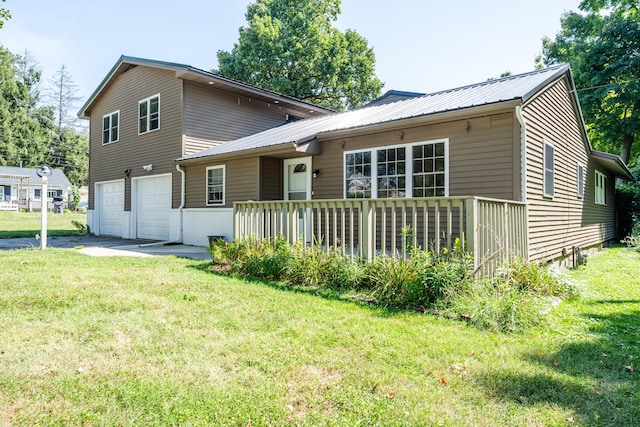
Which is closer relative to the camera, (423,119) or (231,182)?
(423,119)

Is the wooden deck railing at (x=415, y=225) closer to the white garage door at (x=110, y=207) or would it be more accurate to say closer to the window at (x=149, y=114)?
the window at (x=149, y=114)

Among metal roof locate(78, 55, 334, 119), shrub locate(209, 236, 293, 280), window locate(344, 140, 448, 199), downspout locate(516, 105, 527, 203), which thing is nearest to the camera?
shrub locate(209, 236, 293, 280)

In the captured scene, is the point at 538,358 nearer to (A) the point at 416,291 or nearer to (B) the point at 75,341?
(A) the point at 416,291

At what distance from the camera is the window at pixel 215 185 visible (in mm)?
11312

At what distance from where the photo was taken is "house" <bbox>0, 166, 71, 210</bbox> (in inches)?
1316

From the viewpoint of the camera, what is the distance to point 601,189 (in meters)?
13.0

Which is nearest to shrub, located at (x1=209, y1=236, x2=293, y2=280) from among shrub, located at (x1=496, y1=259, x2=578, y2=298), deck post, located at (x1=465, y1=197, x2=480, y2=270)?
deck post, located at (x1=465, y1=197, x2=480, y2=270)

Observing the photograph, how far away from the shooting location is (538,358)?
308cm

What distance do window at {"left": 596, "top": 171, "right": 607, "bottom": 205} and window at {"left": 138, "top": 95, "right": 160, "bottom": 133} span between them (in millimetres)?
14403

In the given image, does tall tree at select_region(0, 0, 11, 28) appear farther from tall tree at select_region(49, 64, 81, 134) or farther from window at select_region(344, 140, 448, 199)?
tall tree at select_region(49, 64, 81, 134)

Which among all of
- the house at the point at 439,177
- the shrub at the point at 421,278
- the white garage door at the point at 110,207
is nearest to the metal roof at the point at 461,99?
the house at the point at 439,177

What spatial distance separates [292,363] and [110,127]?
15549mm

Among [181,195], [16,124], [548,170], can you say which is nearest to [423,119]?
[548,170]

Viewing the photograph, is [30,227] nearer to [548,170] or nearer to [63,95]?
[548,170]
